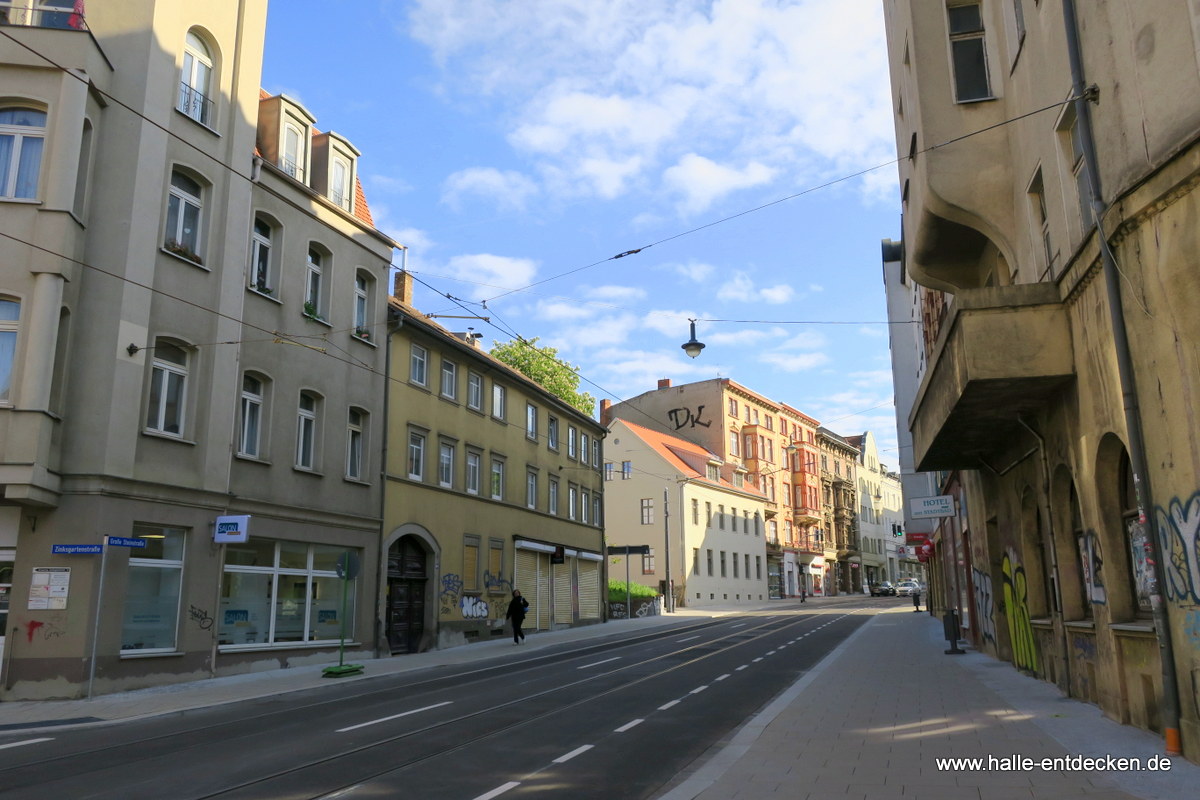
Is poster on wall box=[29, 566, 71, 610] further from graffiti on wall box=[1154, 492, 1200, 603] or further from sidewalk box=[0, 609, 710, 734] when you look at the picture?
graffiti on wall box=[1154, 492, 1200, 603]

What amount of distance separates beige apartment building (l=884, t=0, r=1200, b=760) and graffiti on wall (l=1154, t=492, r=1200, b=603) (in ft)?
0.07

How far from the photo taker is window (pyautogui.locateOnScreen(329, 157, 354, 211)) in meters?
24.5

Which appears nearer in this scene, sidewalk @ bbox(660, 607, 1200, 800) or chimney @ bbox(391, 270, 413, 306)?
sidewalk @ bbox(660, 607, 1200, 800)

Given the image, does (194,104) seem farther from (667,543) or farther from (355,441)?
(667,543)

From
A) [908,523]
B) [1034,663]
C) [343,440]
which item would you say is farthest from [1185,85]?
[908,523]

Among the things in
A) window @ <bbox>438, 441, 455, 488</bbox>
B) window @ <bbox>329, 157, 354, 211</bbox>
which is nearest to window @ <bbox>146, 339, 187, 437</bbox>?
window @ <bbox>329, 157, 354, 211</bbox>

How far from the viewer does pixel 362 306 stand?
25.1 meters

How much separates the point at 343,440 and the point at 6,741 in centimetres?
1261

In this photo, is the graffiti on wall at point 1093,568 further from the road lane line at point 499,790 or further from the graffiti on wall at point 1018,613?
the road lane line at point 499,790

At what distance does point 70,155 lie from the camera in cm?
1602

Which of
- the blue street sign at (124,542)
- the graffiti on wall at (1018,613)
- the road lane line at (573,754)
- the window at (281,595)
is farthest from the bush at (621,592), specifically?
the road lane line at (573,754)

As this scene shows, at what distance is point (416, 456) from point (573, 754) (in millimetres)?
18409

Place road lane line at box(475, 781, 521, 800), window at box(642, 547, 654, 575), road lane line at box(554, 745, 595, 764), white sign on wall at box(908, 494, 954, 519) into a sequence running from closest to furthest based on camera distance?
road lane line at box(475, 781, 521, 800), road lane line at box(554, 745, 595, 764), white sign on wall at box(908, 494, 954, 519), window at box(642, 547, 654, 575)

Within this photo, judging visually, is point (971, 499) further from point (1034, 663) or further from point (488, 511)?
point (488, 511)
